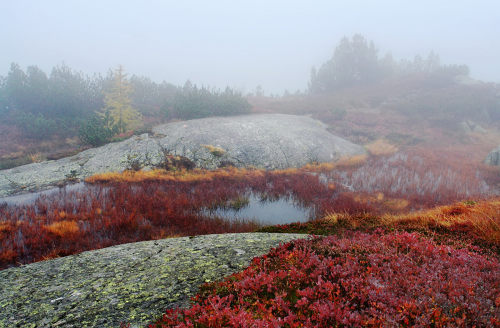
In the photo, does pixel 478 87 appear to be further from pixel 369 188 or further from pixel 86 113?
pixel 86 113

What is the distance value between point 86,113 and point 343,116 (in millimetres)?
25869

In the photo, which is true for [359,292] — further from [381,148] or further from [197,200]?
[381,148]

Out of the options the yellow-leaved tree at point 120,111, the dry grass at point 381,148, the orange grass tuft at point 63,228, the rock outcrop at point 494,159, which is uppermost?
the yellow-leaved tree at point 120,111

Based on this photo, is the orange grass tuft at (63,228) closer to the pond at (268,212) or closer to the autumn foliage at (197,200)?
the autumn foliage at (197,200)

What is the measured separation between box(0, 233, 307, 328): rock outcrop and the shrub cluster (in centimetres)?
58

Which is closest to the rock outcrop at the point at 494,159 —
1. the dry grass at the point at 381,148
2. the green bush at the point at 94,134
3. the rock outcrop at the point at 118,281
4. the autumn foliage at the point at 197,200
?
the autumn foliage at the point at 197,200

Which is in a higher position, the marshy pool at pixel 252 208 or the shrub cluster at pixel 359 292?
the shrub cluster at pixel 359 292

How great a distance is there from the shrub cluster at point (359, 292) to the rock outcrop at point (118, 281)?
1.91 ft

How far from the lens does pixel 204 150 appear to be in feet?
49.4

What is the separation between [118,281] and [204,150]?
11667 mm

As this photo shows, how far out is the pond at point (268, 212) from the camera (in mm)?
9141

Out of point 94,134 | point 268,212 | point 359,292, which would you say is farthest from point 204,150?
point 359,292

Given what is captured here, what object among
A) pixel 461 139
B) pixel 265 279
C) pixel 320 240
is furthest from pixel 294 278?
pixel 461 139

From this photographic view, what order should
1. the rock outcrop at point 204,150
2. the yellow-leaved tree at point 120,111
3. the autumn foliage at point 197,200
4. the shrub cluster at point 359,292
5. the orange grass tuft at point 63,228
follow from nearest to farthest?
the shrub cluster at point 359,292
the autumn foliage at point 197,200
the orange grass tuft at point 63,228
the rock outcrop at point 204,150
the yellow-leaved tree at point 120,111
